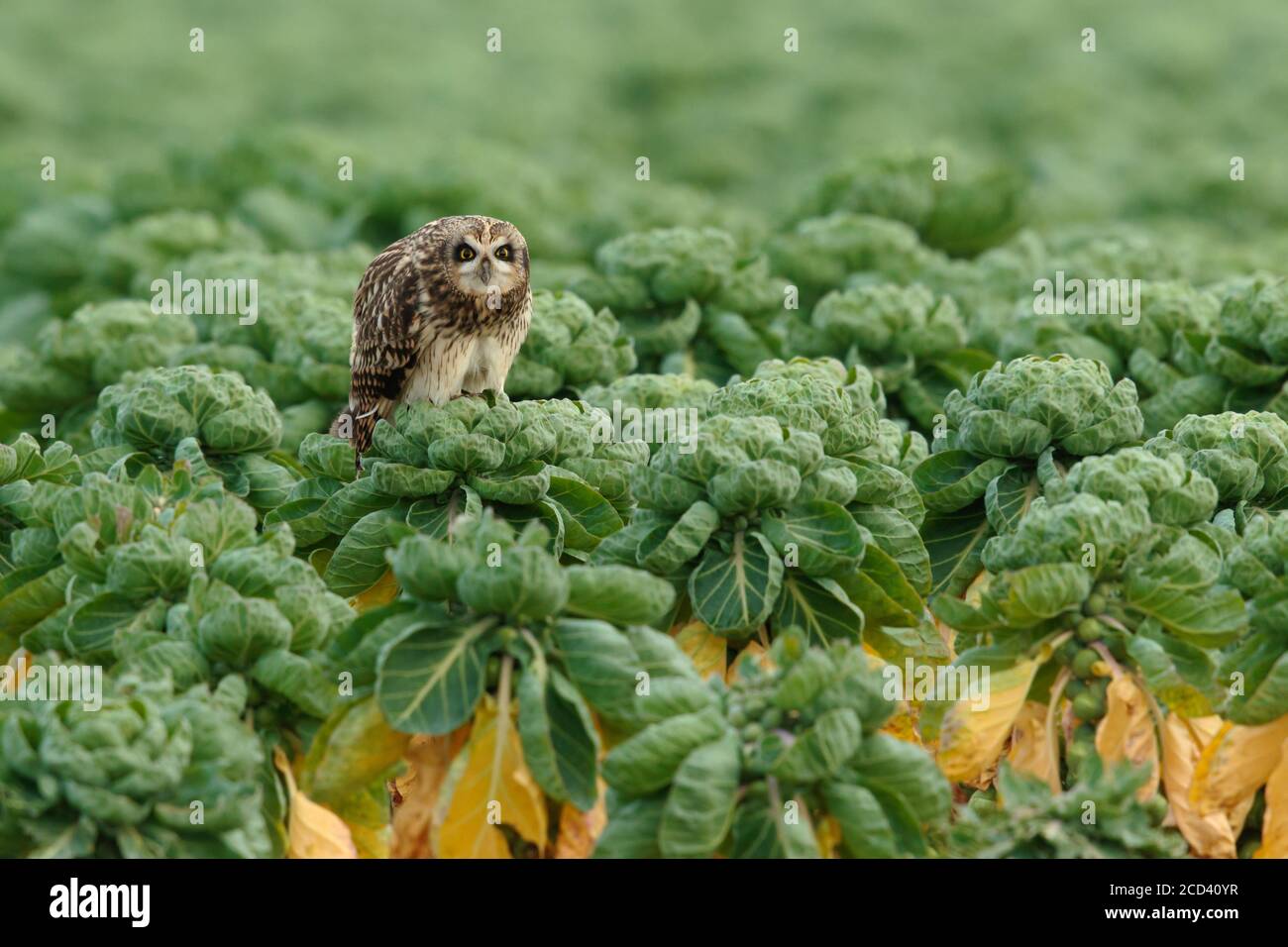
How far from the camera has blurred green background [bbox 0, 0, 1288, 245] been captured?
14.5 metres

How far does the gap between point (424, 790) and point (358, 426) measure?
1985mm

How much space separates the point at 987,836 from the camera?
3.77 metres

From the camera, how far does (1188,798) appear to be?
412 cm

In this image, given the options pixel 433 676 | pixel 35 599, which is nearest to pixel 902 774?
pixel 433 676

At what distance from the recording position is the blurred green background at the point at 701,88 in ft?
47.6

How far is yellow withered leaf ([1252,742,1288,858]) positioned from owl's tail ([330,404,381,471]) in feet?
8.48

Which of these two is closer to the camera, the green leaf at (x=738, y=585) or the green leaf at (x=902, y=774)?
the green leaf at (x=902, y=774)

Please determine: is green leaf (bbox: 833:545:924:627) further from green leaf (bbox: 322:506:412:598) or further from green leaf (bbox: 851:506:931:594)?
A: green leaf (bbox: 322:506:412:598)

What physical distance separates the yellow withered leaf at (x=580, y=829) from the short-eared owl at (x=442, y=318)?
1.89 metres

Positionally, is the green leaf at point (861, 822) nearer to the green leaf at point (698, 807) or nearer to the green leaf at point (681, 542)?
the green leaf at point (698, 807)

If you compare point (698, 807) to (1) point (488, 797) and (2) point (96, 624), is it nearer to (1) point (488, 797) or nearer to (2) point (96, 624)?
(1) point (488, 797)

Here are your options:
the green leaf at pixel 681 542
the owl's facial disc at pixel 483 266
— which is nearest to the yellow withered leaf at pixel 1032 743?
the green leaf at pixel 681 542

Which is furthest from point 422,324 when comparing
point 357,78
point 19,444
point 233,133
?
point 357,78

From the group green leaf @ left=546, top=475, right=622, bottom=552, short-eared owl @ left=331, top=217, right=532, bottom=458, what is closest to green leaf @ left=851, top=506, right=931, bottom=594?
green leaf @ left=546, top=475, right=622, bottom=552
